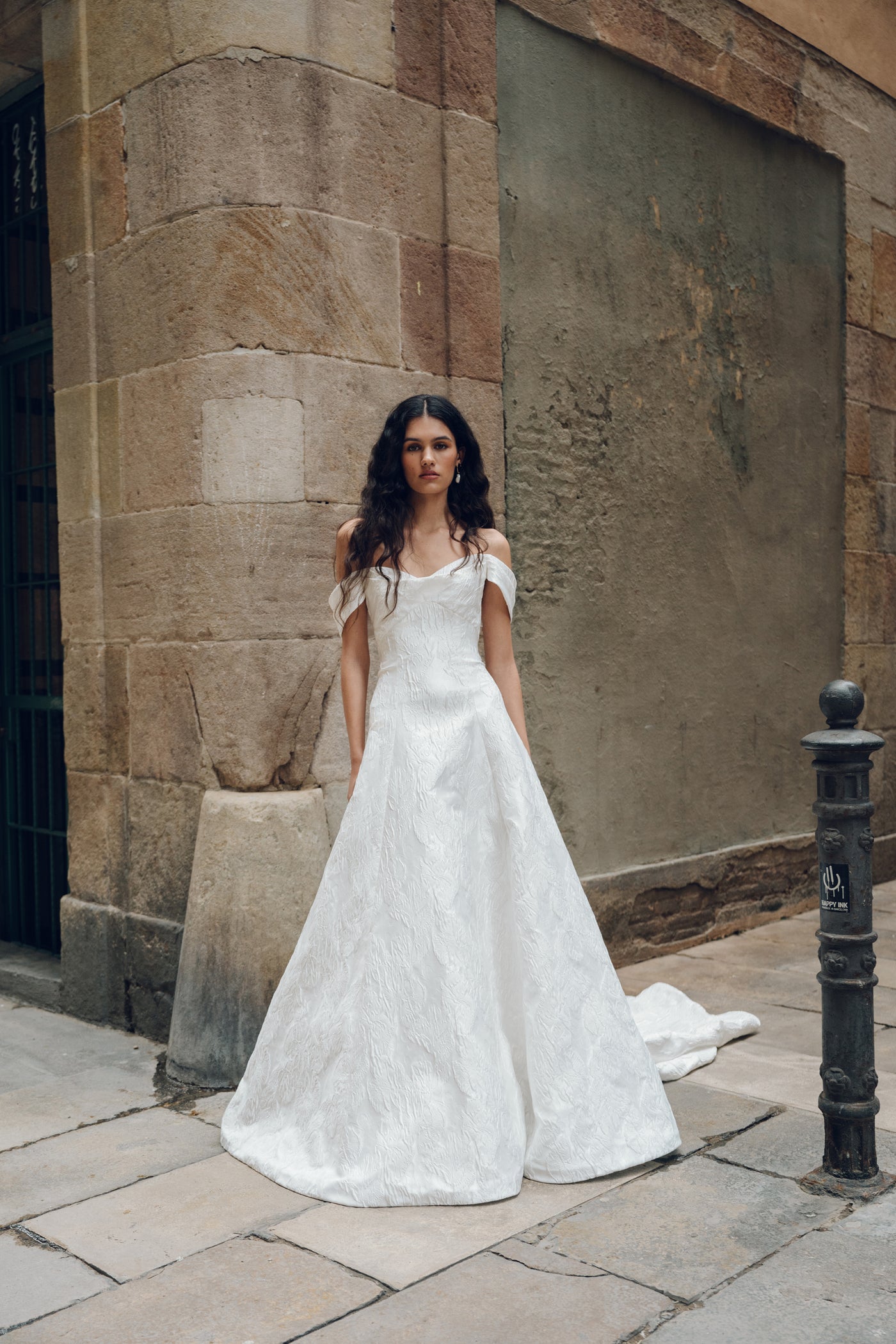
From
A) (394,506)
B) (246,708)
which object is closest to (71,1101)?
(246,708)

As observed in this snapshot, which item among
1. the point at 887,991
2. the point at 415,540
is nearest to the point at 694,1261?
the point at 415,540

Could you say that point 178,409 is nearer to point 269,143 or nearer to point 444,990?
point 269,143

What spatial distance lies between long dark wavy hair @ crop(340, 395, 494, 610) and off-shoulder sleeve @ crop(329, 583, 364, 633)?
0.01m

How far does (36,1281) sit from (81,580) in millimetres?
2504

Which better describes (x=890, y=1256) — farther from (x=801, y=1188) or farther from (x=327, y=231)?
(x=327, y=231)

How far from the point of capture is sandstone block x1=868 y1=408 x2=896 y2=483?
6492 millimetres

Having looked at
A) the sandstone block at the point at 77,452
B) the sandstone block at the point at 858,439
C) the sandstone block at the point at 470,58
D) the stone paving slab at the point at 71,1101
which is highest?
the sandstone block at the point at 470,58

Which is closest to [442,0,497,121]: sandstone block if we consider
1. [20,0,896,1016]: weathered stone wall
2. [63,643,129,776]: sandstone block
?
[20,0,896,1016]: weathered stone wall

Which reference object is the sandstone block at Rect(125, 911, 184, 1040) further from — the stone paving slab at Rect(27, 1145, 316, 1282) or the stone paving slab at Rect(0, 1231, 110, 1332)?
the stone paving slab at Rect(0, 1231, 110, 1332)

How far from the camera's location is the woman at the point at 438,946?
286cm

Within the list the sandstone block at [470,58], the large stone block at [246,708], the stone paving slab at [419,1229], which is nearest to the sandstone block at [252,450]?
the large stone block at [246,708]

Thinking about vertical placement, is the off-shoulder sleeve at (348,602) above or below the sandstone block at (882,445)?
below

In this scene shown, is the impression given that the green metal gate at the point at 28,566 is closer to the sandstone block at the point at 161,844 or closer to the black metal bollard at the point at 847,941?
the sandstone block at the point at 161,844

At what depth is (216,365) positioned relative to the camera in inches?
150
